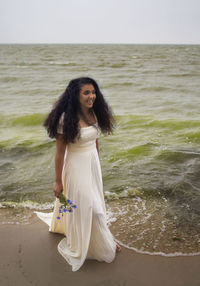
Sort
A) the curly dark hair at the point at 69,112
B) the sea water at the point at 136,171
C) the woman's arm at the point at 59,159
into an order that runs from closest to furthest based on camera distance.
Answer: the curly dark hair at the point at 69,112
the woman's arm at the point at 59,159
the sea water at the point at 136,171

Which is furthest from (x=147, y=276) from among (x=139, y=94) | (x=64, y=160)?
(x=139, y=94)

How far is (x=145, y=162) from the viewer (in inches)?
265

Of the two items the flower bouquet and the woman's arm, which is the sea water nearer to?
the flower bouquet

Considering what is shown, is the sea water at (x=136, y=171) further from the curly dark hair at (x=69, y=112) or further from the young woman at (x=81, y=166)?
the curly dark hair at (x=69, y=112)

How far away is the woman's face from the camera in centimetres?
307

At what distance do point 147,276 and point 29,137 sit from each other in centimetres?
656

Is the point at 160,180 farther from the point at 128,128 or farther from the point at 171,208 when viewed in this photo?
the point at 128,128

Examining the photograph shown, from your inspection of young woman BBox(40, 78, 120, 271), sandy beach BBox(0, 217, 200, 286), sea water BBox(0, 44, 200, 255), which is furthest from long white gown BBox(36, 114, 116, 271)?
sea water BBox(0, 44, 200, 255)

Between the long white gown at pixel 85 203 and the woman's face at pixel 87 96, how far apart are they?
244mm

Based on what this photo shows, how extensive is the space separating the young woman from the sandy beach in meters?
0.12

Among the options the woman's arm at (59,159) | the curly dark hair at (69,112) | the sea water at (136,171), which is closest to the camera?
the curly dark hair at (69,112)

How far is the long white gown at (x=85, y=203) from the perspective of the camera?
122 inches

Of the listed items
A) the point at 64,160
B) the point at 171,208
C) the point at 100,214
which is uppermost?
the point at 64,160

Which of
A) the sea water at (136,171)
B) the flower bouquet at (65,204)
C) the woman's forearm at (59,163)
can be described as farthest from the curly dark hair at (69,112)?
the sea water at (136,171)
